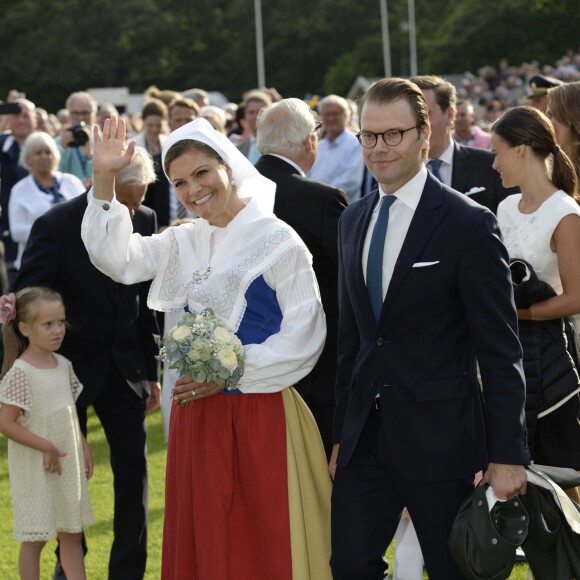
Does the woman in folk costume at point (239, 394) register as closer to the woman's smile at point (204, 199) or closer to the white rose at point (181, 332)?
the woman's smile at point (204, 199)

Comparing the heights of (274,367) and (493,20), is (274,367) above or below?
below

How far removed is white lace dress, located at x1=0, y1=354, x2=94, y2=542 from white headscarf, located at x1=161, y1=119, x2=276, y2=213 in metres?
1.62

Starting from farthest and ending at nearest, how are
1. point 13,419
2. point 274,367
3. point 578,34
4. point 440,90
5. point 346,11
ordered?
1. point 346,11
2. point 578,34
3. point 440,90
4. point 13,419
5. point 274,367

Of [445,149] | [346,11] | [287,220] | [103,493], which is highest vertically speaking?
[346,11]

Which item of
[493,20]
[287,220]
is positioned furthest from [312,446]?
[493,20]

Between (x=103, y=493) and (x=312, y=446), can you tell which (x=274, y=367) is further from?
(x=103, y=493)

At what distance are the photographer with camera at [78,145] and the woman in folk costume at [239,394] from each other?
20.9 feet

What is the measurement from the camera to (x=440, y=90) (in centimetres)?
682

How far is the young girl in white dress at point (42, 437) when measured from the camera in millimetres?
5633

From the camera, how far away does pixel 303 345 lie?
4441mm

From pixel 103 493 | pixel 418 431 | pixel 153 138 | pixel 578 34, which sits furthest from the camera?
pixel 578 34

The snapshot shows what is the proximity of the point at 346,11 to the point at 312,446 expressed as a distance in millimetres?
64310

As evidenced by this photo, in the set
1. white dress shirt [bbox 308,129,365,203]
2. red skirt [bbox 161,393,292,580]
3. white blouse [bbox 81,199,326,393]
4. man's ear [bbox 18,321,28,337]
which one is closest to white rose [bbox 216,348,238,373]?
white blouse [bbox 81,199,326,393]

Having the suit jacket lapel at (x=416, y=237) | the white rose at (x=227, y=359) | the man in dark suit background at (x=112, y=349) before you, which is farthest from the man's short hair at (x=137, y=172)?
the suit jacket lapel at (x=416, y=237)
